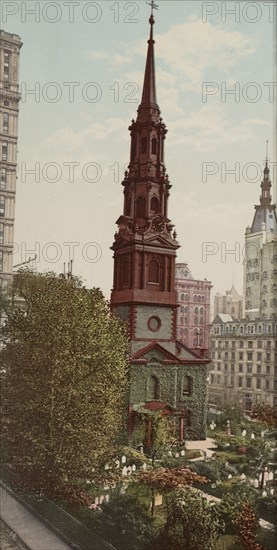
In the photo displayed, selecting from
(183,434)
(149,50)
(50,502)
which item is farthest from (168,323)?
(149,50)

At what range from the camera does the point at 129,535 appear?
1980 centimetres

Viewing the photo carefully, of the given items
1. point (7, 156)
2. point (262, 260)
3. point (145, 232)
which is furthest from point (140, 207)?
point (7, 156)

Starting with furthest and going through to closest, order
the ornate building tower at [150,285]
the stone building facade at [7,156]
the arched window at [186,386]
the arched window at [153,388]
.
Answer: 1. the stone building facade at [7,156]
2. the arched window at [186,386]
3. the arched window at [153,388]
4. the ornate building tower at [150,285]

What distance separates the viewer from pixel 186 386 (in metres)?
33.8

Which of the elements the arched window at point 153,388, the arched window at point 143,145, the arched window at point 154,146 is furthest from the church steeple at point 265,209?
the arched window at point 153,388

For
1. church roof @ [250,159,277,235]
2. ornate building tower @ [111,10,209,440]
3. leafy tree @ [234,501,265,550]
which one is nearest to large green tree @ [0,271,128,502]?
ornate building tower @ [111,10,209,440]

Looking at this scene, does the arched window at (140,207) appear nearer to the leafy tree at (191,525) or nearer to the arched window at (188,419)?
the arched window at (188,419)

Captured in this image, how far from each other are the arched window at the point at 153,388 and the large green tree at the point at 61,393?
3.71 meters

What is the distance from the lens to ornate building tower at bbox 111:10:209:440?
3003cm

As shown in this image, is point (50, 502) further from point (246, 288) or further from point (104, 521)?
point (246, 288)

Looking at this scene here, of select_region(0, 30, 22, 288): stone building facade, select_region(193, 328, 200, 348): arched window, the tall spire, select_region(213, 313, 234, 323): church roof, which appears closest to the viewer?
the tall spire

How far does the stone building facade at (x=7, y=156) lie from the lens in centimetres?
4038

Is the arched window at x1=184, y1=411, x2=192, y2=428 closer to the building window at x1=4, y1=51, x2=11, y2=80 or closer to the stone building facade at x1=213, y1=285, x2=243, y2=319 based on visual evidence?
the stone building facade at x1=213, y1=285, x2=243, y2=319

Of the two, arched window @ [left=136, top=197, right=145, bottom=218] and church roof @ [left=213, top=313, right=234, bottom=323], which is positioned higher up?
arched window @ [left=136, top=197, right=145, bottom=218]
